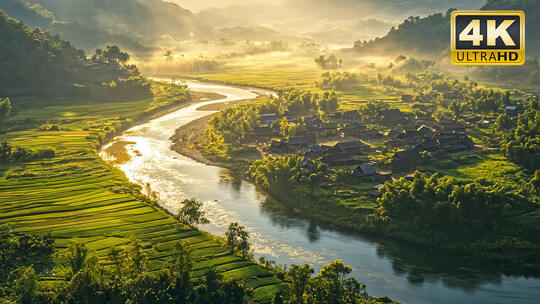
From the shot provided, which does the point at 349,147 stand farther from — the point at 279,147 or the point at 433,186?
the point at 433,186

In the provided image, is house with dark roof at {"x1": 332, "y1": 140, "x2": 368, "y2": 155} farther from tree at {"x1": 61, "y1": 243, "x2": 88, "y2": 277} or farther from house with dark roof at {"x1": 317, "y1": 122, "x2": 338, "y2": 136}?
tree at {"x1": 61, "y1": 243, "x2": 88, "y2": 277}

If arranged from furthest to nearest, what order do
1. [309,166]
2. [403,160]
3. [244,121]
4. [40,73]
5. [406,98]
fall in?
[40,73], [406,98], [244,121], [403,160], [309,166]

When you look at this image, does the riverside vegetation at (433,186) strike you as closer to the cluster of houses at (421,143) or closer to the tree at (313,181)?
the tree at (313,181)

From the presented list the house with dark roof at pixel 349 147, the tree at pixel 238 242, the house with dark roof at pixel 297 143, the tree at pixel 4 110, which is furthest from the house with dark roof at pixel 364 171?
the tree at pixel 4 110

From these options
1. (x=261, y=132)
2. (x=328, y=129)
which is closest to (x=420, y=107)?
(x=328, y=129)

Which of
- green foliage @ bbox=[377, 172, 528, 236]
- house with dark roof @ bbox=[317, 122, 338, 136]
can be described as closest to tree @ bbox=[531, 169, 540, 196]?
green foliage @ bbox=[377, 172, 528, 236]

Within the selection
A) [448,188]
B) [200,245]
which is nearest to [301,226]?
[200,245]

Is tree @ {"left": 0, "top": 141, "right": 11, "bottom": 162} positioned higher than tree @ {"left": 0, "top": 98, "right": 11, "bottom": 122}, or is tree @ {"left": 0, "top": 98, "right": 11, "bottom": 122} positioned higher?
tree @ {"left": 0, "top": 98, "right": 11, "bottom": 122}
